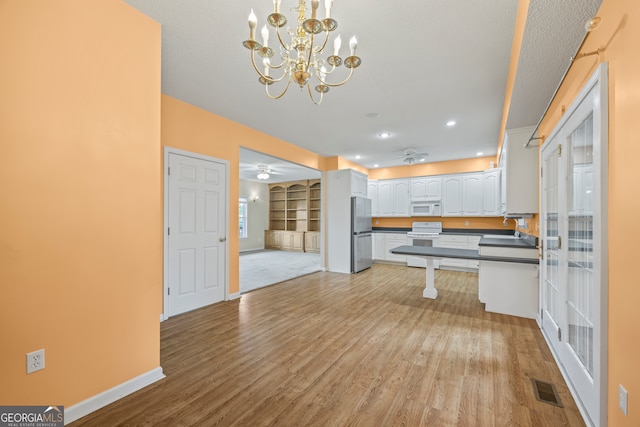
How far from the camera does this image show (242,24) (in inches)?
83.8

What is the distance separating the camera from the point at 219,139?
3.97 meters

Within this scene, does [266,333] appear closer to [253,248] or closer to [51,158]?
[51,158]

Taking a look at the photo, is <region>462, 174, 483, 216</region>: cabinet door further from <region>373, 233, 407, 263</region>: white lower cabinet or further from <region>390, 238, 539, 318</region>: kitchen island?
<region>390, 238, 539, 318</region>: kitchen island

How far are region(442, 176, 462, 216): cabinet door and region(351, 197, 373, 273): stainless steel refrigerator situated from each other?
195 cm

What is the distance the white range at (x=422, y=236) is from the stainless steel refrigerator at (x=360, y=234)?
1076 mm

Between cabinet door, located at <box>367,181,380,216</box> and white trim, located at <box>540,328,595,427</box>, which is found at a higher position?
cabinet door, located at <box>367,181,380,216</box>

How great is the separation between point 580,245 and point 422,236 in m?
4.98

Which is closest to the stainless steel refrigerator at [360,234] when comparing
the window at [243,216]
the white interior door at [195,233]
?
the white interior door at [195,233]

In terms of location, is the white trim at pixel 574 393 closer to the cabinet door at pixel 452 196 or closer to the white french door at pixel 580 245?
the white french door at pixel 580 245

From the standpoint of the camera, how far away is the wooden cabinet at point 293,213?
10.4 metres

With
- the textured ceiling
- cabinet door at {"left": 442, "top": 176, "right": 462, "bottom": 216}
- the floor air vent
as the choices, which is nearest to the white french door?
the floor air vent

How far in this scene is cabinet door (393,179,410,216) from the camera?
24.0 ft

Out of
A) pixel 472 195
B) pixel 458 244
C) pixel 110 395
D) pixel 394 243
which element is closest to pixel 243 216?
pixel 394 243

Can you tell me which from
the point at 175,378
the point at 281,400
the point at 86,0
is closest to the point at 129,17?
the point at 86,0
